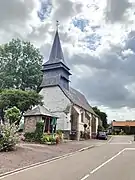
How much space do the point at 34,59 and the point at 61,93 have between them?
13.3 meters

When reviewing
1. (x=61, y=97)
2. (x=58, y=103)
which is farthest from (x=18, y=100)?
(x=61, y=97)

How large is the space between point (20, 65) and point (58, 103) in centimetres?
1326

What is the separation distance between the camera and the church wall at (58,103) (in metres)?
45.4

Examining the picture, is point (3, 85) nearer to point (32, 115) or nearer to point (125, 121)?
point (32, 115)

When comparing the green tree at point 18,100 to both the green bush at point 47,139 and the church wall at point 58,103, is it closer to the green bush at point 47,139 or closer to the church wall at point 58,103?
the church wall at point 58,103

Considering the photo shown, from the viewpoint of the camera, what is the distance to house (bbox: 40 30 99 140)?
45656 millimetres

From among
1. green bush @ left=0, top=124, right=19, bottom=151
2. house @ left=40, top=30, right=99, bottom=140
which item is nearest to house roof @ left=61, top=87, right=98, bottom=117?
house @ left=40, top=30, right=99, bottom=140

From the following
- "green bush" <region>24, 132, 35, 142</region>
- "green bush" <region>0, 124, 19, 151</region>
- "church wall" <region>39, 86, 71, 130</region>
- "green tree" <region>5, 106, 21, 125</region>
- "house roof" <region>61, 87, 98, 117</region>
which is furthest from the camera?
"house roof" <region>61, 87, 98, 117</region>

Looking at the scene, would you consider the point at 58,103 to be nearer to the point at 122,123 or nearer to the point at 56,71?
the point at 56,71

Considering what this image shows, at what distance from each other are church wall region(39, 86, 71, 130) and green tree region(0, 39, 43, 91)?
23.9 feet

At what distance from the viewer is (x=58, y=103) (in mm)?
46812

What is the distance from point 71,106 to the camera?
46.2 metres

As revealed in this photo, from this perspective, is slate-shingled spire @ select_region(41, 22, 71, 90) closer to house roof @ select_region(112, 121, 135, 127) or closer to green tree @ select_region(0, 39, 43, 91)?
green tree @ select_region(0, 39, 43, 91)

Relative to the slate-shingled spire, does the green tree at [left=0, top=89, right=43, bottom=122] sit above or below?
below
